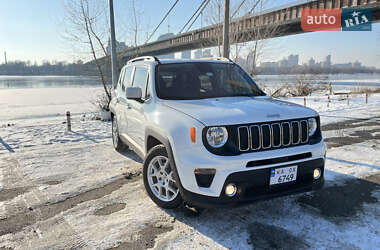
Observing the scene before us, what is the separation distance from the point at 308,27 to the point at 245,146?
28.9 meters

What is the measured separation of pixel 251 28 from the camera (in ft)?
50.9

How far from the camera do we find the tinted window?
4165mm

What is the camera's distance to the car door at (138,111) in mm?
3971

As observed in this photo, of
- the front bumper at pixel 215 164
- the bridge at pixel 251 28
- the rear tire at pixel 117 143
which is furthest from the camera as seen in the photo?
the bridge at pixel 251 28

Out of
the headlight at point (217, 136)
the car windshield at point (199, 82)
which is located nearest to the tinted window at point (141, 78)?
the car windshield at point (199, 82)

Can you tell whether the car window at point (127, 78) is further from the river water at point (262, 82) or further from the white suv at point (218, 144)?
the river water at point (262, 82)

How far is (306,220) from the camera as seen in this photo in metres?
3.18

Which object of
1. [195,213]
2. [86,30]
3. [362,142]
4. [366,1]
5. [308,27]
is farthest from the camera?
[308,27]

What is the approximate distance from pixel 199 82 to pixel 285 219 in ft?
6.92

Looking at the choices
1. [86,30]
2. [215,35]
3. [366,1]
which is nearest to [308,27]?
[366,1]

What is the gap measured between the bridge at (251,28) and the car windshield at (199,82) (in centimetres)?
1067

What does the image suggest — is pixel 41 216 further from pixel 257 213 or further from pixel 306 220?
pixel 306 220

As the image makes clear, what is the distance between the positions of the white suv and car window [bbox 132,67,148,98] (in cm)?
16

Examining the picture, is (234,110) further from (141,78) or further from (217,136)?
(141,78)
